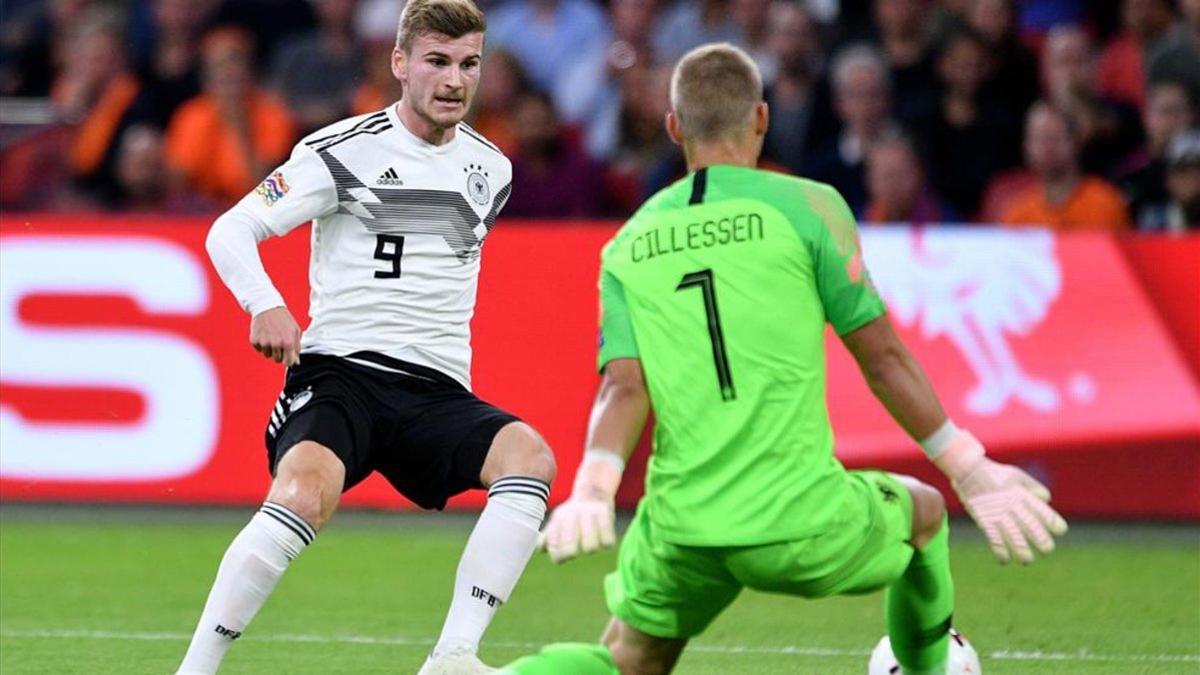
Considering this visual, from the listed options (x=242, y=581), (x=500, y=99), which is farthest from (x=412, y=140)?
(x=500, y=99)

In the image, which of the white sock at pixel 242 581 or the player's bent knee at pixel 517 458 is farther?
the player's bent knee at pixel 517 458

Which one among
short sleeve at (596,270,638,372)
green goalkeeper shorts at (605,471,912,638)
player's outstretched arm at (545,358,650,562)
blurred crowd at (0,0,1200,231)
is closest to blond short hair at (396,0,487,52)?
short sleeve at (596,270,638,372)

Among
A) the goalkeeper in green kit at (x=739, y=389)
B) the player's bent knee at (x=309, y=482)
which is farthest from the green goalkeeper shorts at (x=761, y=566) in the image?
the player's bent knee at (x=309, y=482)

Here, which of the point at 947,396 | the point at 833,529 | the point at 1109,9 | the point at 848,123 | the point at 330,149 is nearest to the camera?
the point at 833,529

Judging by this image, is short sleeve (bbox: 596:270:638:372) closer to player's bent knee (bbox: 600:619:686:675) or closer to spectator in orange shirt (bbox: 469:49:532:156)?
player's bent knee (bbox: 600:619:686:675)

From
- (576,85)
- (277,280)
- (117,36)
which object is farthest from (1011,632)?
(117,36)

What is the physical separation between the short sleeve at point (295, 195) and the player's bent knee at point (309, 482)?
648 millimetres

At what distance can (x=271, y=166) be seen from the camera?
497 inches

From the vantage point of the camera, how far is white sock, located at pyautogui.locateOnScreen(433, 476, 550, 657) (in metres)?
5.77

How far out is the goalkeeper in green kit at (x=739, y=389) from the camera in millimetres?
4723

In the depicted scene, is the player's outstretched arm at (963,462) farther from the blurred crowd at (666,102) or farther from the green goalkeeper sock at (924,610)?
the blurred crowd at (666,102)

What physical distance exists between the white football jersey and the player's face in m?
0.15

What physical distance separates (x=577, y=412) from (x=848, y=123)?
8.78 ft

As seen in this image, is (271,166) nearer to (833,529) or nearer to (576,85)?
(576,85)
